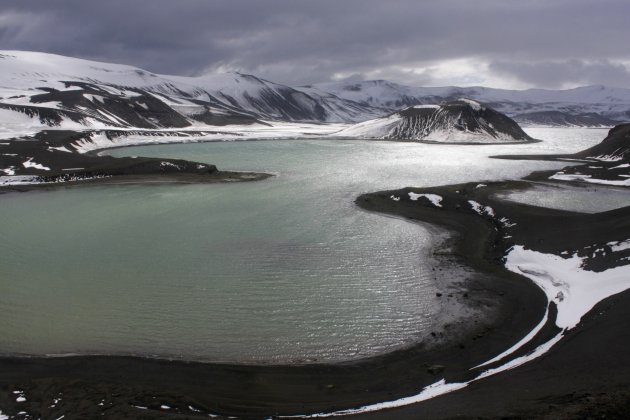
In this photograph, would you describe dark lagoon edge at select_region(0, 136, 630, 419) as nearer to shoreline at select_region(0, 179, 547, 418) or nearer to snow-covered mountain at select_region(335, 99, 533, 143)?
shoreline at select_region(0, 179, 547, 418)

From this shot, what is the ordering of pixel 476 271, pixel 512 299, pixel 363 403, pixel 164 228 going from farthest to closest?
pixel 164 228 → pixel 476 271 → pixel 512 299 → pixel 363 403

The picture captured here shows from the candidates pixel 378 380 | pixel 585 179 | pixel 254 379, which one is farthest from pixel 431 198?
pixel 254 379

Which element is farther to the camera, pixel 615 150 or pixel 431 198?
pixel 615 150

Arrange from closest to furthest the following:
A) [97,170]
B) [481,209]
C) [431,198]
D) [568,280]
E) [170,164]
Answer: [568,280] < [481,209] < [431,198] < [97,170] < [170,164]

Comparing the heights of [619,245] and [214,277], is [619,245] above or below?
above

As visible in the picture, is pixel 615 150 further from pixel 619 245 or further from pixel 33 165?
pixel 33 165

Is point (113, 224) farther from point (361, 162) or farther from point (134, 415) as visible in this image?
point (361, 162)

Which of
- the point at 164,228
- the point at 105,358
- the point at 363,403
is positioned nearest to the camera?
the point at 363,403

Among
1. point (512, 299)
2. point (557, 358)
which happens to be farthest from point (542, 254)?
point (557, 358)
